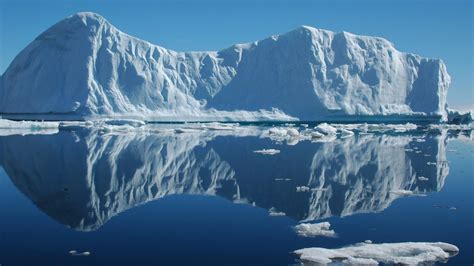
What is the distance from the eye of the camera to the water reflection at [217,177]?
7887mm

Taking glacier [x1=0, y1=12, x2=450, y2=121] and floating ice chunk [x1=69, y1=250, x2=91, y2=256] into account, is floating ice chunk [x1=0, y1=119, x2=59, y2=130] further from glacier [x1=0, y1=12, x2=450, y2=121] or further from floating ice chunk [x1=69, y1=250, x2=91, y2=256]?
floating ice chunk [x1=69, y1=250, x2=91, y2=256]

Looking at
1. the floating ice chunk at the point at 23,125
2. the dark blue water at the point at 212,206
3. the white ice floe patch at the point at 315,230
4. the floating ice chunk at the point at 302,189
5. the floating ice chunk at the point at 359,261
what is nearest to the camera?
the floating ice chunk at the point at 359,261

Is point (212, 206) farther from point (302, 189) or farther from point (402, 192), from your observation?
point (402, 192)

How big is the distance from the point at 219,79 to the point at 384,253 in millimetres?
40082

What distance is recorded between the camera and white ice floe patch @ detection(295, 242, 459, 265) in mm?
5012

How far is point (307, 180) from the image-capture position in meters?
10.2

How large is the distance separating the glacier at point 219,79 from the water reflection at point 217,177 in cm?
2301

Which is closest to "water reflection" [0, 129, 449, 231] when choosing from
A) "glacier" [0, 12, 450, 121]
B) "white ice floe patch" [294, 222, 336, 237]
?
"white ice floe patch" [294, 222, 336, 237]

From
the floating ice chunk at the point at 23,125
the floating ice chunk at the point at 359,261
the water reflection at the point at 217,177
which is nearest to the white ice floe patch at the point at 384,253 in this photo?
the floating ice chunk at the point at 359,261

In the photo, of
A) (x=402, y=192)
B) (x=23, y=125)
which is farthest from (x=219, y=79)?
(x=402, y=192)

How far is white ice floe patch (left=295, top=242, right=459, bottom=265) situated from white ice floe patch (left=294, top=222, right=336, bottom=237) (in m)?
0.60

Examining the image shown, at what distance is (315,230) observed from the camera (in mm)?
6254

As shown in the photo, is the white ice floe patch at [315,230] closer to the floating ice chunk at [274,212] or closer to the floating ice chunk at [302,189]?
the floating ice chunk at [274,212]

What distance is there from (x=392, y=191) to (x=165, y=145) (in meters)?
10.5
